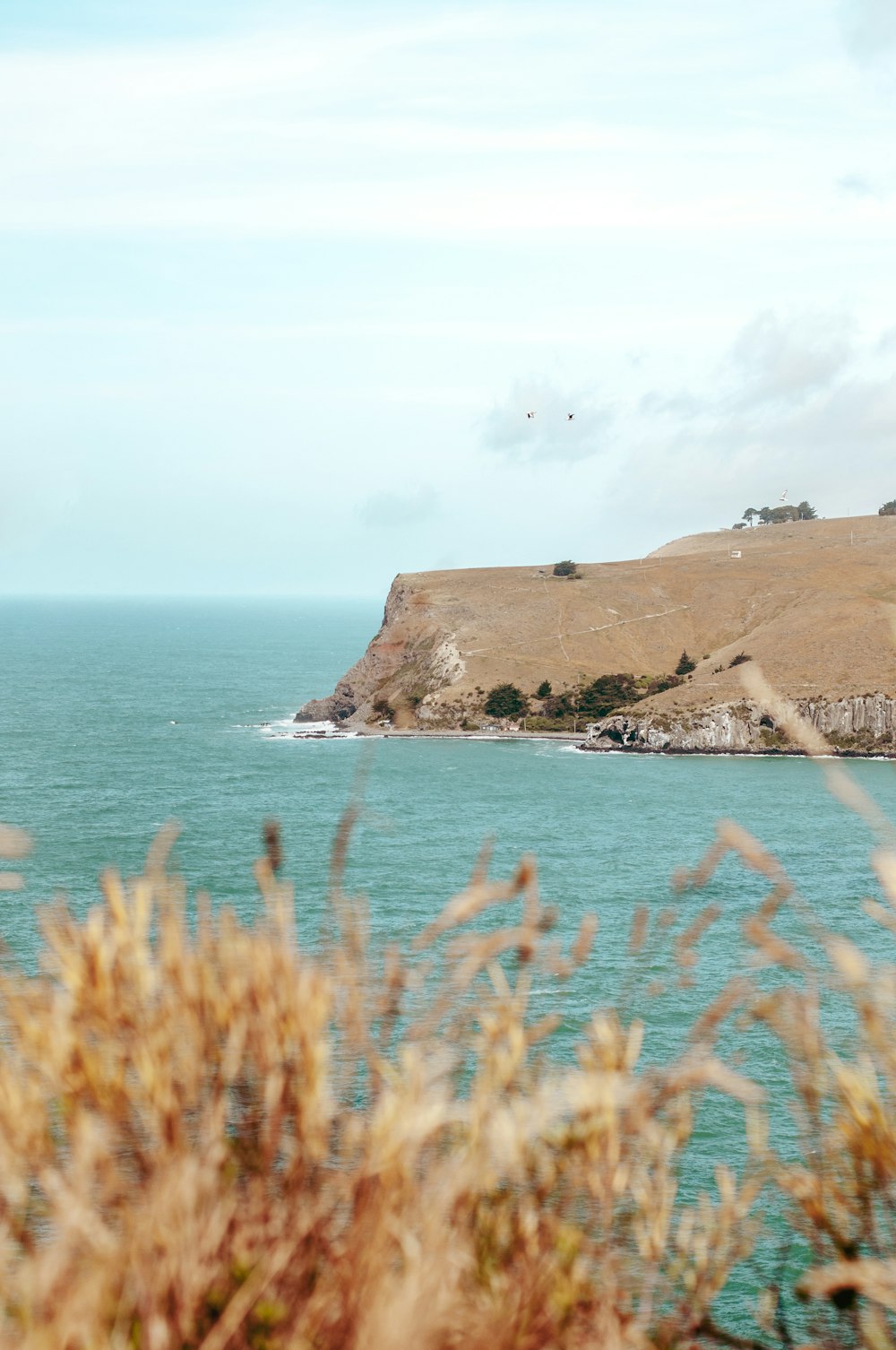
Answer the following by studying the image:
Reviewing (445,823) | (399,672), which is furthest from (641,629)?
(445,823)

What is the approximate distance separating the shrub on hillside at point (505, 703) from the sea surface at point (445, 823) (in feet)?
28.1

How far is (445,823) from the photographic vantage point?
7062 cm

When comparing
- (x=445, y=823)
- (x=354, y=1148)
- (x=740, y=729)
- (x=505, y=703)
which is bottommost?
(x=445, y=823)

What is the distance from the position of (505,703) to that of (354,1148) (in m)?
109

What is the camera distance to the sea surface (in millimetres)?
40844

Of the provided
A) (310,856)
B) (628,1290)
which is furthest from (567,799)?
(628,1290)

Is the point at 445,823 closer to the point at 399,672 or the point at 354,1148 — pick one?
the point at 399,672

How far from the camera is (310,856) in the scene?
5841cm

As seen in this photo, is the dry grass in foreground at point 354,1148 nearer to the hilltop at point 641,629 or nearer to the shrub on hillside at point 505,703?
the hilltop at point 641,629

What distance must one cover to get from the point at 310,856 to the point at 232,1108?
53.2 metres

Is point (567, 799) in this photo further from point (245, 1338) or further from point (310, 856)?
point (245, 1338)

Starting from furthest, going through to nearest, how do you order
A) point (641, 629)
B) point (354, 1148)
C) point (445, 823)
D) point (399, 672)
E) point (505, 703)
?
point (641, 629) → point (399, 672) → point (505, 703) → point (445, 823) → point (354, 1148)

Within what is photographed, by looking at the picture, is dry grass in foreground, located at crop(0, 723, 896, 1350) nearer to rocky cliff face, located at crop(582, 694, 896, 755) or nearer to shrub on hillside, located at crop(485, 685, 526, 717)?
rocky cliff face, located at crop(582, 694, 896, 755)

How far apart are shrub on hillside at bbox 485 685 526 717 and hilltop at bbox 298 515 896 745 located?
44.8 inches
